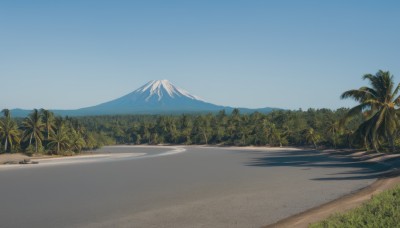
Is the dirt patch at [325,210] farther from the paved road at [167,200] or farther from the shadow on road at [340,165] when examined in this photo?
the shadow on road at [340,165]

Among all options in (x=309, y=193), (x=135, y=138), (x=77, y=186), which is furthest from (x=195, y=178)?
(x=135, y=138)

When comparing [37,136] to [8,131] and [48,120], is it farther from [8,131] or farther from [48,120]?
[8,131]

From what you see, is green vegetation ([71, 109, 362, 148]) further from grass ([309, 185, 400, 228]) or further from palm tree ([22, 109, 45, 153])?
grass ([309, 185, 400, 228])

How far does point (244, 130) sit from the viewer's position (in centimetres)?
11931

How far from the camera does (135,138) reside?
527ft

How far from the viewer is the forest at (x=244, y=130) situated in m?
43.0

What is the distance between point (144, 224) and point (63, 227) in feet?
11.6

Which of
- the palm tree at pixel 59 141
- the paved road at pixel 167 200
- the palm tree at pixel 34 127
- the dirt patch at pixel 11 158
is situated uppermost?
the palm tree at pixel 34 127

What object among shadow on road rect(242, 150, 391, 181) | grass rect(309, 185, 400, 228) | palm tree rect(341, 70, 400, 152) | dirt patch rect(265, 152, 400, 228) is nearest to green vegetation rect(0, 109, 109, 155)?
shadow on road rect(242, 150, 391, 181)

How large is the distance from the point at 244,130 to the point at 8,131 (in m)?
65.3

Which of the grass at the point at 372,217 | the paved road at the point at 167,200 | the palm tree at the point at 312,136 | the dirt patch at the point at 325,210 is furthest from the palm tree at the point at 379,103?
the palm tree at the point at 312,136

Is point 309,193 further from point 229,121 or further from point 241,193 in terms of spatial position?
point 229,121

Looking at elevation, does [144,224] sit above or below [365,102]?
below

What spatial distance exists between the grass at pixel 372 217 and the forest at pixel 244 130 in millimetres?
28656
